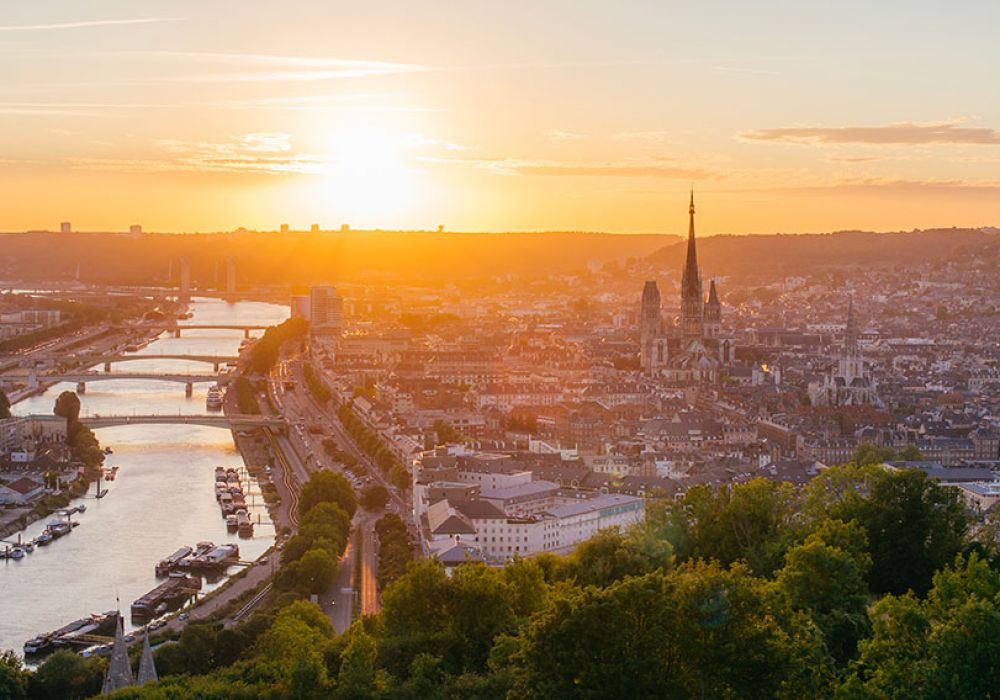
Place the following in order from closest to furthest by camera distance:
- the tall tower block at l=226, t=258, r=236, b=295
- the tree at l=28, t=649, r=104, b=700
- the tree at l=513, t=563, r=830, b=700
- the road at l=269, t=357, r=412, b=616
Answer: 1. the tree at l=513, t=563, r=830, b=700
2. the tree at l=28, t=649, r=104, b=700
3. the road at l=269, t=357, r=412, b=616
4. the tall tower block at l=226, t=258, r=236, b=295

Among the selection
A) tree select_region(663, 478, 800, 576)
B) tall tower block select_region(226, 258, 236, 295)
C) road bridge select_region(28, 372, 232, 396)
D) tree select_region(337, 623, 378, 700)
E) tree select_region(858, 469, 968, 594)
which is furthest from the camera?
tall tower block select_region(226, 258, 236, 295)

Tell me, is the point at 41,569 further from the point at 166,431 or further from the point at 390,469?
the point at 166,431

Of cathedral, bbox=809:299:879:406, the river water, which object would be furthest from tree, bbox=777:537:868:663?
cathedral, bbox=809:299:879:406

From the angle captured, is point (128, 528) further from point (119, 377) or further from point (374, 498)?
point (119, 377)

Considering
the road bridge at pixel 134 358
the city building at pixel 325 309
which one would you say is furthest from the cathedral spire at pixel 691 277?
the city building at pixel 325 309

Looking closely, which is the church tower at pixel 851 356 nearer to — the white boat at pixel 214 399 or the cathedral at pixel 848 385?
the cathedral at pixel 848 385

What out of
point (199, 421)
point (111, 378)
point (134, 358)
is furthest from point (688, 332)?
point (134, 358)

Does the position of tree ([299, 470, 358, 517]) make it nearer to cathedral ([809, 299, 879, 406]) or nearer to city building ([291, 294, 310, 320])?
cathedral ([809, 299, 879, 406])

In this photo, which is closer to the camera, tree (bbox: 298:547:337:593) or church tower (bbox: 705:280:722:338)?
tree (bbox: 298:547:337:593)
